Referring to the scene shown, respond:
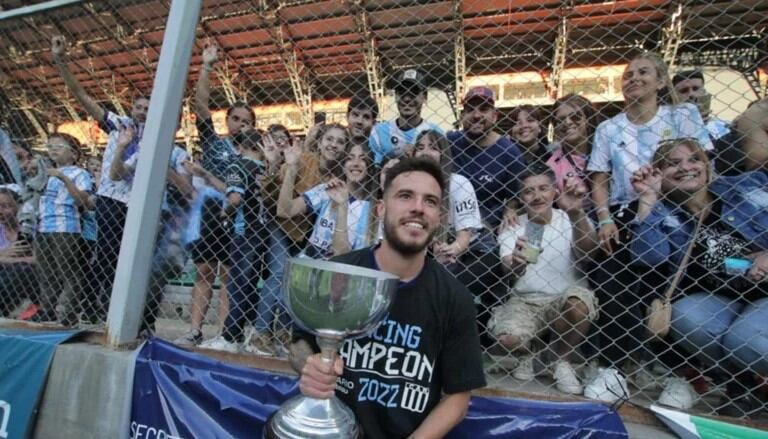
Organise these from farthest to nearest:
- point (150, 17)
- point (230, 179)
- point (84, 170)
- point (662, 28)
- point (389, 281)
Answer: point (662, 28), point (150, 17), point (84, 170), point (230, 179), point (389, 281)

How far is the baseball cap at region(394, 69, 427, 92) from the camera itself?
2.79m

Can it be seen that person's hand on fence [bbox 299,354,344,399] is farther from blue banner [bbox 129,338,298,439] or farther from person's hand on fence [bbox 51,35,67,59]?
person's hand on fence [bbox 51,35,67,59]

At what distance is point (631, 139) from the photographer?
7.45 ft

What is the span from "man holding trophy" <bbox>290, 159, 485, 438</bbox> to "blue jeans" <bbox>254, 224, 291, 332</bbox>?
3.82ft

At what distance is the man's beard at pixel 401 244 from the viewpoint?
1445 mm

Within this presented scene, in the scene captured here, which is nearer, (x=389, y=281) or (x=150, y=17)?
(x=389, y=281)

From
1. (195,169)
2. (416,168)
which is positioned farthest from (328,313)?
(195,169)

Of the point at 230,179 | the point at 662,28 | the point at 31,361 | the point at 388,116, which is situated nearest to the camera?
the point at 31,361

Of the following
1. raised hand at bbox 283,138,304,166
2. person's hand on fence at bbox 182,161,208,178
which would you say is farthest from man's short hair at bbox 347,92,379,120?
person's hand on fence at bbox 182,161,208,178

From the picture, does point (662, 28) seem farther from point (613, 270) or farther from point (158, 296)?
point (158, 296)

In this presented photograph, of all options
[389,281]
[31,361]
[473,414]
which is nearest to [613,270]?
[473,414]

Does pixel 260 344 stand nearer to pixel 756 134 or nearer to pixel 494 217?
pixel 494 217

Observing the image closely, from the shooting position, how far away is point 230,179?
114 inches

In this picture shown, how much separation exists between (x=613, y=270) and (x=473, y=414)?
0.94 meters
